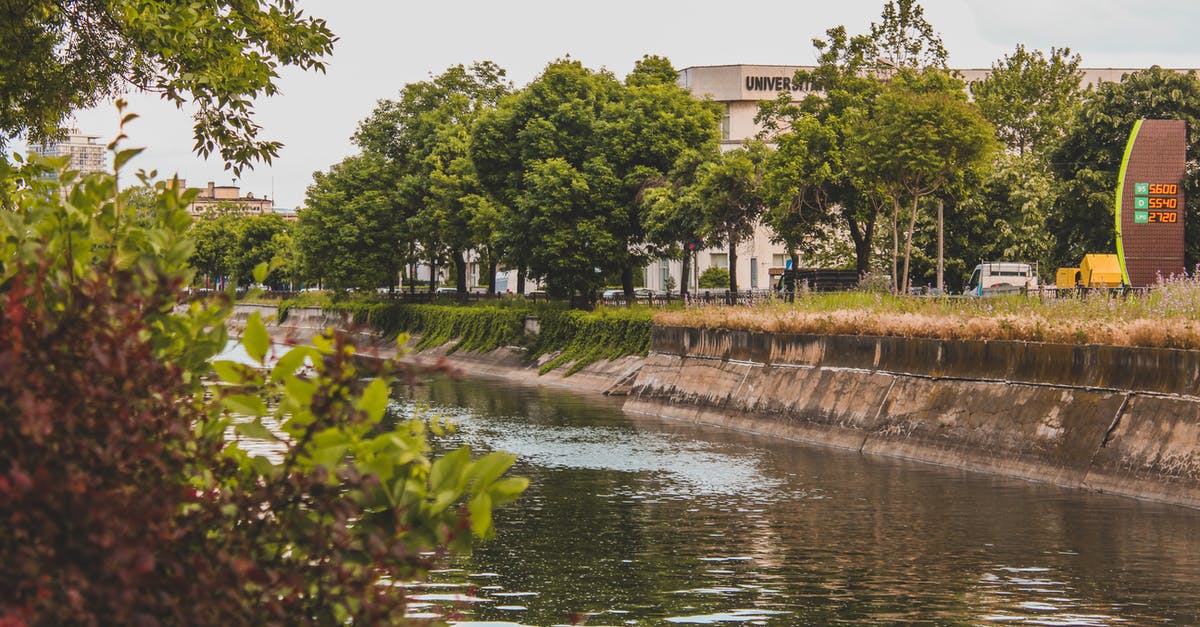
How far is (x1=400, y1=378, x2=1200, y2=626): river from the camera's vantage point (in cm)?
1212

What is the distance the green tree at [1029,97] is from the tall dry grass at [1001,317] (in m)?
55.4

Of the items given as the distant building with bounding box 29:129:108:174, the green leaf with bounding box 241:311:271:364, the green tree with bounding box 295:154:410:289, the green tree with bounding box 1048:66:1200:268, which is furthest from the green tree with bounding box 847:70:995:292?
the green leaf with bounding box 241:311:271:364

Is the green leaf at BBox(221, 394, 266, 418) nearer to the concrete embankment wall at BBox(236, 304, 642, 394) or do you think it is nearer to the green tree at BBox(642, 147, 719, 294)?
the concrete embankment wall at BBox(236, 304, 642, 394)

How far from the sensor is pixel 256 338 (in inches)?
161

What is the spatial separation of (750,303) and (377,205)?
39.4 meters

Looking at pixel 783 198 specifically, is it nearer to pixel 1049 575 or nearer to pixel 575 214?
pixel 575 214

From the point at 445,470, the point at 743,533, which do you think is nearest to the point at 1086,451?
the point at 743,533

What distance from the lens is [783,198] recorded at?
44.8 m

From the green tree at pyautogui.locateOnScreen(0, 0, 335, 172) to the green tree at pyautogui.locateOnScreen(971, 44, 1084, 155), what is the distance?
2969 inches

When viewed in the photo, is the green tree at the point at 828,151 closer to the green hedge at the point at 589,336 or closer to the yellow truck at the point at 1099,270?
the green hedge at the point at 589,336

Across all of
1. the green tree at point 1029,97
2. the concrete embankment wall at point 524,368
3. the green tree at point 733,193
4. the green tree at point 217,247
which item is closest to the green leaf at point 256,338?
the concrete embankment wall at point 524,368

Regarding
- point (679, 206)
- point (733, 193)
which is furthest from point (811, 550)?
point (679, 206)

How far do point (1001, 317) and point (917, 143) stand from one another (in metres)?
18.8

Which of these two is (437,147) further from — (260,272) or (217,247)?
(217,247)
